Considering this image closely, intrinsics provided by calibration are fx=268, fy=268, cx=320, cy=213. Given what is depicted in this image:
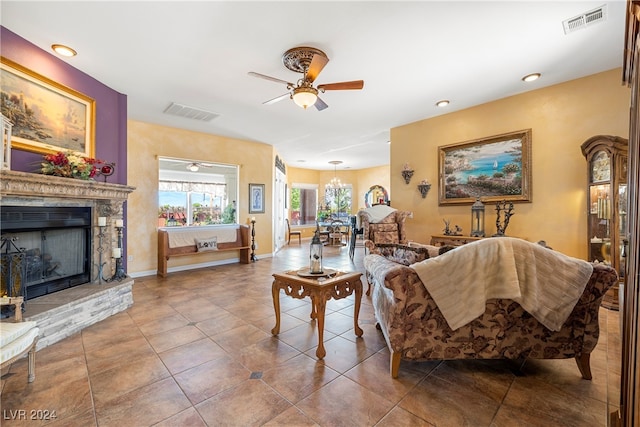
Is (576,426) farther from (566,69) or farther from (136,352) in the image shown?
(566,69)

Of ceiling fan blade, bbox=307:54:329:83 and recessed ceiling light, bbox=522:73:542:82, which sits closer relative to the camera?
ceiling fan blade, bbox=307:54:329:83

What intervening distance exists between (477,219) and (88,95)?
571 centimetres

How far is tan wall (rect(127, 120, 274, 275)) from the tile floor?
2.51 m

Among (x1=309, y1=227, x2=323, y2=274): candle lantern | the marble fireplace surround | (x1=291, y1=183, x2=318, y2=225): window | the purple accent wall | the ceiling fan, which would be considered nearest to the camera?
the marble fireplace surround

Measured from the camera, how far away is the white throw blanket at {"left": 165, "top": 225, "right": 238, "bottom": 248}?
5.14m

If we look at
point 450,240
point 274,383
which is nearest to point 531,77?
point 450,240

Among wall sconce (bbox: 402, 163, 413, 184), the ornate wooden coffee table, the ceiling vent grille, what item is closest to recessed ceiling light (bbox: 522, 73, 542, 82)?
wall sconce (bbox: 402, 163, 413, 184)

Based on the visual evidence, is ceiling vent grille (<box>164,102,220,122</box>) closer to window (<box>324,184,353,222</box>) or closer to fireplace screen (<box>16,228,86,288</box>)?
fireplace screen (<box>16,228,86,288</box>)

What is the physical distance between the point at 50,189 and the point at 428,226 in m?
5.32

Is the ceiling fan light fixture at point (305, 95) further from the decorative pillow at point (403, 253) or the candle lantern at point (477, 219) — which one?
the candle lantern at point (477, 219)

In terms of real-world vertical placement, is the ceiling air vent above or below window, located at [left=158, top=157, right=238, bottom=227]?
above

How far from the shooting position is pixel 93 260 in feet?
11.1

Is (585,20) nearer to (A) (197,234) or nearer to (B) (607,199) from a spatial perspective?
(B) (607,199)

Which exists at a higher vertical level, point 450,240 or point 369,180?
point 369,180
